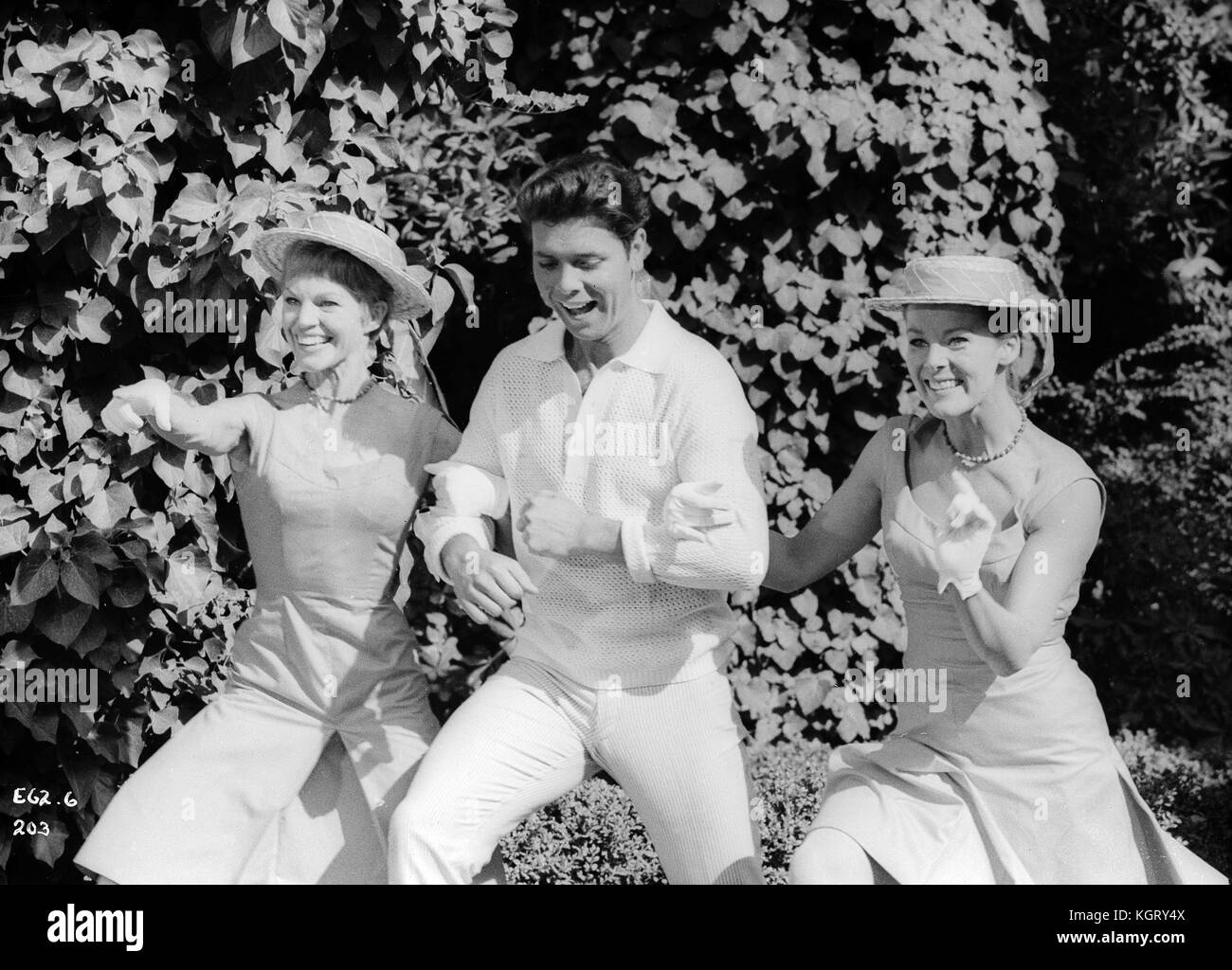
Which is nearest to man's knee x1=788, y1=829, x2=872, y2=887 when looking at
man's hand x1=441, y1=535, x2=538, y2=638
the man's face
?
man's hand x1=441, y1=535, x2=538, y2=638

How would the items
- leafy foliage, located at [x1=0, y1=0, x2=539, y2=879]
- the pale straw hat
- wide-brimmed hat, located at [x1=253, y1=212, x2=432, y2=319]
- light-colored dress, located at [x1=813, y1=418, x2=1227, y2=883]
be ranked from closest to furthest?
light-colored dress, located at [x1=813, y1=418, x2=1227, y2=883] → the pale straw hat → wide-brimmed hat, located at [x1=253, y1=212, x2=432, y2=319] → leafy foliage, located at [x1=0, y1=0, x2=539, y2=879]

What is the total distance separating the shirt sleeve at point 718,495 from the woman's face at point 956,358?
39 cm

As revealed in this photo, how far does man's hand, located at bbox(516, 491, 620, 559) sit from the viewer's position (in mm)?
3021

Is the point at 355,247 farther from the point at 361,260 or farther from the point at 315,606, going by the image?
the point at 315,606

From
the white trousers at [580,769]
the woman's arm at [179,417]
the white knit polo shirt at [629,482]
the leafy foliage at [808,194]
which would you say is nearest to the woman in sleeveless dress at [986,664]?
the white trousers at [580,769]

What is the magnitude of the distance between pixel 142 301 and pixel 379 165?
0.72m

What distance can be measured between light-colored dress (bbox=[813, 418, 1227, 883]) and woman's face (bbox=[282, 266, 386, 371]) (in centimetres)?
125

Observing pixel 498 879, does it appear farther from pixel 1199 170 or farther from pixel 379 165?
pixel 1199 170

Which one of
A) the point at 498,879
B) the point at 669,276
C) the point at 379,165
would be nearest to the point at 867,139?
the point at 669,276

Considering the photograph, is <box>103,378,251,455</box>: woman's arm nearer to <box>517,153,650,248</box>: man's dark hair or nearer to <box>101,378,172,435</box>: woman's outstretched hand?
<box>101,378,172,435</box>: woman's outstretched hand

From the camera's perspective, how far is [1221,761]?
531 centimetres

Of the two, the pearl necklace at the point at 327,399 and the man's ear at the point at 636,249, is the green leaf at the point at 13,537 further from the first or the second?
the man's ear at the point at 636,249

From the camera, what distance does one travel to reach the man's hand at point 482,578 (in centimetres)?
303
